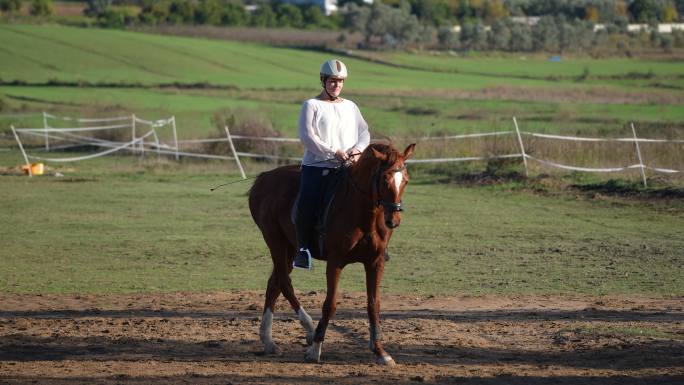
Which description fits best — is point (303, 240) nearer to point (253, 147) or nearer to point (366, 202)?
point (366, 202)

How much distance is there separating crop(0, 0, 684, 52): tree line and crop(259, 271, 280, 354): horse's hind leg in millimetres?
79709

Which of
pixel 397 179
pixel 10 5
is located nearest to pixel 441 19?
pixel 10 5

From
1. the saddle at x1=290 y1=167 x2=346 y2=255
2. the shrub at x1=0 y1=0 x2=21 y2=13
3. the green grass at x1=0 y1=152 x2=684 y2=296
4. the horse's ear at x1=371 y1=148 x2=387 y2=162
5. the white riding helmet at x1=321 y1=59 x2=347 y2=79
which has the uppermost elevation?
the white riding helmet at x1=321 y1=59 x2=347 y2=79

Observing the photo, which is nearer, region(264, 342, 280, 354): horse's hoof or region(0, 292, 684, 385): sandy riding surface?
region(0, 292, 684, 385): sandy riding surface

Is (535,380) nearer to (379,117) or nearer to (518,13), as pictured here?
(379,117)

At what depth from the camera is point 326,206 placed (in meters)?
8.88

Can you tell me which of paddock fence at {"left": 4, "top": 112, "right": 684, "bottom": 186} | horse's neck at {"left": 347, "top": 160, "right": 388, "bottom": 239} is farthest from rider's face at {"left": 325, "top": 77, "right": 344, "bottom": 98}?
paddock fence at {"left": 4, "top": 112, "right": 684, "bottom": 186}

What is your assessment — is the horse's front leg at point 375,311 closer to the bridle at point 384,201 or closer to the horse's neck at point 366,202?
the horse's neck at point 366,202

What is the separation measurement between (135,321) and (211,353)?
5.84ft

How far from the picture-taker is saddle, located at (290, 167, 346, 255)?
884 centimetres

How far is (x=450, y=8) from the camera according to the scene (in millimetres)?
119562

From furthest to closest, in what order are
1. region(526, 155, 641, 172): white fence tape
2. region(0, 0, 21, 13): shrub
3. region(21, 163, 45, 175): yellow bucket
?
1. region(0, 0, 21, 13): shrub
2. region(21, 163, 45, 175): yellow bucket
3. region(526, 155, 641, 172): white fence tape

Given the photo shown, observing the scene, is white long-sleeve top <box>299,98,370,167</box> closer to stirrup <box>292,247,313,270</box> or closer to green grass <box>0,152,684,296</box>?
stirrup <box>292,247,313,270</box>

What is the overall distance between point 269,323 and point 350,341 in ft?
2.75
